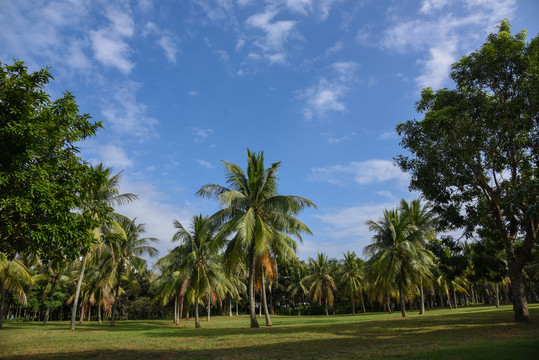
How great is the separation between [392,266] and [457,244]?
9.77 metres

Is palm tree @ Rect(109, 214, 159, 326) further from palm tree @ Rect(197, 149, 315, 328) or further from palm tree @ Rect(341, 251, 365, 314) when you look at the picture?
palm tree @ Rect(341, 251, 365, 314)

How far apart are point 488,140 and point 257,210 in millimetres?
13801

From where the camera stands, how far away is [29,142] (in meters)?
8.72

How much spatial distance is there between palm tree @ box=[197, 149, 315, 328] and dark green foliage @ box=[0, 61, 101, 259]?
35.6 feet

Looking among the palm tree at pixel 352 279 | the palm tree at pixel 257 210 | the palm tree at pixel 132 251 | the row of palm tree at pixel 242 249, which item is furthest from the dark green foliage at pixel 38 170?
the palm tree at pixel 352 279

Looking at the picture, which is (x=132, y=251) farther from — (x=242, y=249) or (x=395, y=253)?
(x=395, y=253)


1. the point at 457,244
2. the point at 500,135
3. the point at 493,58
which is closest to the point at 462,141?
the point at 500,135

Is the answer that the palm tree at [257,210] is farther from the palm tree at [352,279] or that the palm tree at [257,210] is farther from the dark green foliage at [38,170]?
the palm tree at [352,279]

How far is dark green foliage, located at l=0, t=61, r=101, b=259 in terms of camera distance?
334 inches

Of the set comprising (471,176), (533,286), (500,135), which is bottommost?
(533,286)

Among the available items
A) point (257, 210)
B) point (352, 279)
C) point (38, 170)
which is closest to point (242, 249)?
point (257, 210)

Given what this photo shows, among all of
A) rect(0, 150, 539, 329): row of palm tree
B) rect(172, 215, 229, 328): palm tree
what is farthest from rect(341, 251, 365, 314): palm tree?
rect(172, 215, 229, 328): palm tree

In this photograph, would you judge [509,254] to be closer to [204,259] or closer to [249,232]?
[249,232]

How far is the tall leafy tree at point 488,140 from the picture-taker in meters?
15.5
